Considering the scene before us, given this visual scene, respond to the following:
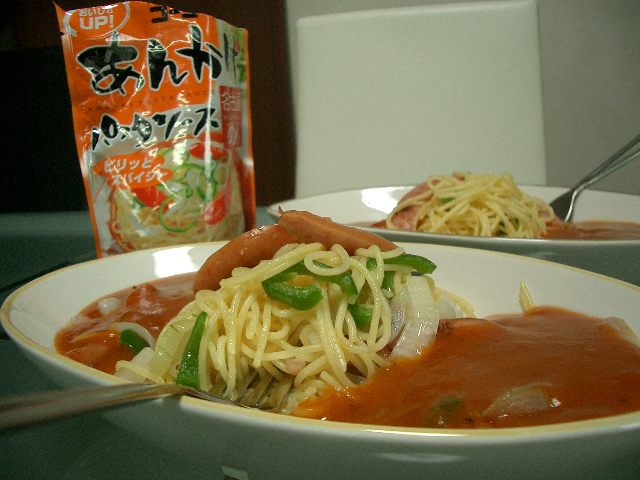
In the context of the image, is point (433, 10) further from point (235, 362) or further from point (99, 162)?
point (235, 362)

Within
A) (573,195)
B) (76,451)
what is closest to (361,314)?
(76,451)

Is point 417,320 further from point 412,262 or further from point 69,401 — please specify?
point 69,401

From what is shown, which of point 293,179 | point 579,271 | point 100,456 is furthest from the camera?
point 293,179

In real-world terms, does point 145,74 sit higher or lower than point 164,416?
higher

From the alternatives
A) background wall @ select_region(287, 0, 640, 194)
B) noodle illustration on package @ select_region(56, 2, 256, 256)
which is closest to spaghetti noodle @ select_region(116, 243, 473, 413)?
noodle illustration on package @ select_region(56, 2, 256, 256)

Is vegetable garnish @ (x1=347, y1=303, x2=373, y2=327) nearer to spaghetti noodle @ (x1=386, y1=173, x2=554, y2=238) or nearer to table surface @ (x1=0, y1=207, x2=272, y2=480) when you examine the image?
table surface @ (x1=0, y1=207, x2=272, y2=480)

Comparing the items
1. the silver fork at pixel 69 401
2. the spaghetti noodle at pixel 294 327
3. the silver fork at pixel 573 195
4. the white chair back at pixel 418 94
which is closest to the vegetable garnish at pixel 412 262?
the spaghetti noodle at pixel 294 327

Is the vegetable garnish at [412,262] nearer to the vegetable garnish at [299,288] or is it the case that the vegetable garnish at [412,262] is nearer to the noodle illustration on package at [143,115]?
the vegetable garnish at [299,288]

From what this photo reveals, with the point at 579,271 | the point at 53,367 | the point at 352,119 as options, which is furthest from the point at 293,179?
the point at 53,367
